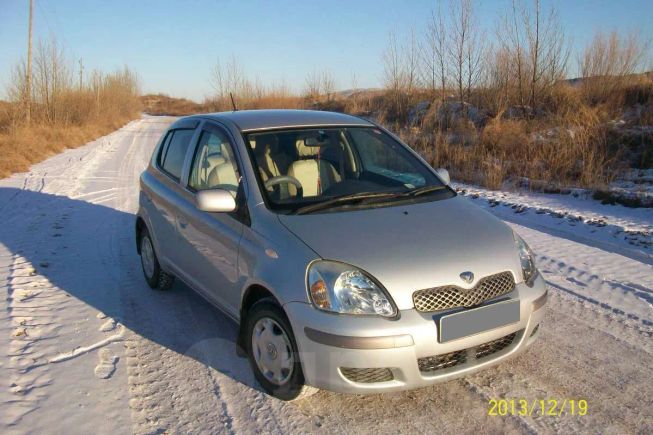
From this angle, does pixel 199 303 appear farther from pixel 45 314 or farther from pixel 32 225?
pixel 32 225

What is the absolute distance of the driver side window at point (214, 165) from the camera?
3.86m

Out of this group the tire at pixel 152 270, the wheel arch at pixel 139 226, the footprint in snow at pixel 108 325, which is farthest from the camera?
the wheel arch at pixel 139 226

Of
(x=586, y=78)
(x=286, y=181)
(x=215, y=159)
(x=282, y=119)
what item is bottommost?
(x=286, y=181)

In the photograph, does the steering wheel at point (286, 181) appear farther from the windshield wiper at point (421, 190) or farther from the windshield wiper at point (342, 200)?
the windshield wiper at point (421, 190)

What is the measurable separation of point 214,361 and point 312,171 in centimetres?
150

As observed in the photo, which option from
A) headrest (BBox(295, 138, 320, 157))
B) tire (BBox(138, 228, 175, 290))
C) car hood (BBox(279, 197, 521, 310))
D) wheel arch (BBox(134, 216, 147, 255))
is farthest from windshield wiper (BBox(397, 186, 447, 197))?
wheel arch (BBox(134, 216, 147, 255))

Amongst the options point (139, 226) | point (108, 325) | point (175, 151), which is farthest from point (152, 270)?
point (175, 151)

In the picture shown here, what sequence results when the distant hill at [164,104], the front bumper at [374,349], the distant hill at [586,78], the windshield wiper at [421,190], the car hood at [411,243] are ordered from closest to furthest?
the front bumper at [374,349], the car hood at [411,243], the windshield wiper at [421,190], the distant hill at [586,78], the distant hill at [164,104]

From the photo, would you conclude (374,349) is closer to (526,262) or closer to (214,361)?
(526,262)

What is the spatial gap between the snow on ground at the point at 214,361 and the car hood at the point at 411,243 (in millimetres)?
721

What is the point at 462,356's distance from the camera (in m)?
2.86

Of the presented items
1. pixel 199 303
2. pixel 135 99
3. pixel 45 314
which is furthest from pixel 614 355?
pixel 135 99

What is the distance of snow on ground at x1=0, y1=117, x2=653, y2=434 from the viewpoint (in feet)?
9.62

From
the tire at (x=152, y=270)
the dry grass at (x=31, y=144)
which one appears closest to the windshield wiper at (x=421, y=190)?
the tire at (x=152, y=270)
